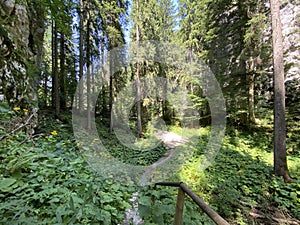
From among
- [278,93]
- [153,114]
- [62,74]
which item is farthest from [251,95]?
[62,74]

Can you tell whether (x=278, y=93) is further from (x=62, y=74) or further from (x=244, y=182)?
(x=62, y=74)

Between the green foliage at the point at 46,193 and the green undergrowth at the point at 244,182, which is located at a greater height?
the green foliage at the point at 46,193

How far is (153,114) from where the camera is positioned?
1356cm

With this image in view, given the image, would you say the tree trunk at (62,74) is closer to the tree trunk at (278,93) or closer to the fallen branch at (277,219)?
the tree trunk at (278,93)

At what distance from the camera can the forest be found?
214 cm

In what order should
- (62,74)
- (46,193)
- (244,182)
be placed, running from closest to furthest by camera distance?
(46,193) → (244,182) → (62,74)

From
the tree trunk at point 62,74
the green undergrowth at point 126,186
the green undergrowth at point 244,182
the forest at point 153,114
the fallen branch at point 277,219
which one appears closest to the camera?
the green undergrowth at point 126,186

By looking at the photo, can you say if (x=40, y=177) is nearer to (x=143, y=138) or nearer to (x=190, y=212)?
(x=190, y=212)

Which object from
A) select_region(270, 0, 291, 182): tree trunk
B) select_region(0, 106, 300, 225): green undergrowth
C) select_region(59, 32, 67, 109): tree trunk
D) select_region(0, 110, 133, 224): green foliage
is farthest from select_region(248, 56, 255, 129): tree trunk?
select_region(59, 32, 67, 109): tree trunk

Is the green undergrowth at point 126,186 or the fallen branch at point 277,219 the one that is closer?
the green undergrowth at point 126,186

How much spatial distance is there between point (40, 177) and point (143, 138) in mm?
8223

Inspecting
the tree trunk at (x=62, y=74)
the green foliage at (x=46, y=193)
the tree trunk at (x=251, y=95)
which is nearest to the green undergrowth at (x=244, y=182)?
the tree trunk at (x=251, y=95)

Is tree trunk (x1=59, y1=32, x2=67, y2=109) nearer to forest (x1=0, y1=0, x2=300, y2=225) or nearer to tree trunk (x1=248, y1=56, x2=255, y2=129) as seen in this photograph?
forest (x1=0, y1=0, x2=300, y2=225)

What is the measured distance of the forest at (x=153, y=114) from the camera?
2141 mm
